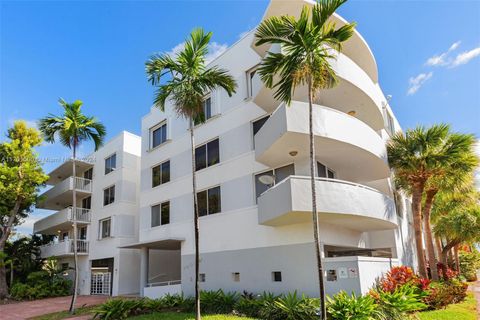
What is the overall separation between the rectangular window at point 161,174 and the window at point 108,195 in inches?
253

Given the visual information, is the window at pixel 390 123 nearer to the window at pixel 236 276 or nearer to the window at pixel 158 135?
the window at pixel 236 276

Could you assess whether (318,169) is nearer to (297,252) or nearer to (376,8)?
(297,252)

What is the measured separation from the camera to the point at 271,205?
44.0 ft

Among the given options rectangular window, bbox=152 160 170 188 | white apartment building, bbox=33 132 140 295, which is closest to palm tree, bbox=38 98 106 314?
rectangular window, bbox=152 160 170 188

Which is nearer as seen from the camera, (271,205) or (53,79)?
(271,205)

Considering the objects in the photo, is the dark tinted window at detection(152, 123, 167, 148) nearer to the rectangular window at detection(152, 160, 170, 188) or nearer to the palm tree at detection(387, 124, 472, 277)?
the rectangular window at detection(152, 160, 170, 188)

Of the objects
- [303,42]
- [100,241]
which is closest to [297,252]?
[303,42]

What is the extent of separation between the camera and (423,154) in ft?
59.8

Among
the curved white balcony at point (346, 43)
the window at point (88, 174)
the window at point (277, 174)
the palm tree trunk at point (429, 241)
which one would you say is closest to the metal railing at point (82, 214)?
the window at point (88, 174)

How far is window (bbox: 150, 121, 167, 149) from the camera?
23.2 metres

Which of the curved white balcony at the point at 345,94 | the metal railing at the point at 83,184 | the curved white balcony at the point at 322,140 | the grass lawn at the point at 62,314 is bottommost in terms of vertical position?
the grass lawn at the point at 62,314

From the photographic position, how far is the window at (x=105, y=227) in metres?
27.1

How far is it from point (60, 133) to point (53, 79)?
9.76 ft

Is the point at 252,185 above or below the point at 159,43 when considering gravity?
below
